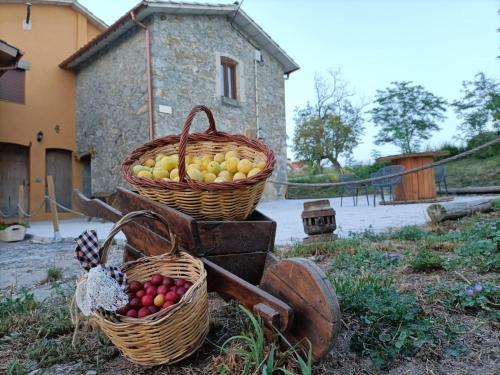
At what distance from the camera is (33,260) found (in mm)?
4176

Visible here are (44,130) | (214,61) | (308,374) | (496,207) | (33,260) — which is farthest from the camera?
(44,130)

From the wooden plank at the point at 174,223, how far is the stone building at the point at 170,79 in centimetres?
662

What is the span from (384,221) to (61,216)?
10.4m

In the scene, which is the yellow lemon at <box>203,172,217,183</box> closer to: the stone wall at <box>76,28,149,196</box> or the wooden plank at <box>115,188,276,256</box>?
the wooden plank at <box>115,188,276,256</box>

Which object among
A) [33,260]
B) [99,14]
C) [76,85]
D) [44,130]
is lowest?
[33,260]

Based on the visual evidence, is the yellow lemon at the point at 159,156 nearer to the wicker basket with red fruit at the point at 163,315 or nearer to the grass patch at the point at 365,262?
the wicker basket with red fruit at the point at 163,315

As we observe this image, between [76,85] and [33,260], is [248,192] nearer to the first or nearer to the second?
[33,260]

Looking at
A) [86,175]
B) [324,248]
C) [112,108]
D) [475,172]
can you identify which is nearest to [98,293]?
[324,248]

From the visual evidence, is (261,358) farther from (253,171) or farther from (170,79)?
(170,79)

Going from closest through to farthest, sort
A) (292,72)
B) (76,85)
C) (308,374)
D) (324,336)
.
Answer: (308,374)
(324,336)
(76,85)
(292,72)

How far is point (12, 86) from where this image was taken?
10.7 m

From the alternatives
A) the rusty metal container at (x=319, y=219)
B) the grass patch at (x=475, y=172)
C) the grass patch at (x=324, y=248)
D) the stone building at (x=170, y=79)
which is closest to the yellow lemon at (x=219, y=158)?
the grass patch at (x=324, y=248)

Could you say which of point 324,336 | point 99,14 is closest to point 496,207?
point 324,336

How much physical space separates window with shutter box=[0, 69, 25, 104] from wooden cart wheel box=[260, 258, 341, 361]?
39.6 feet
